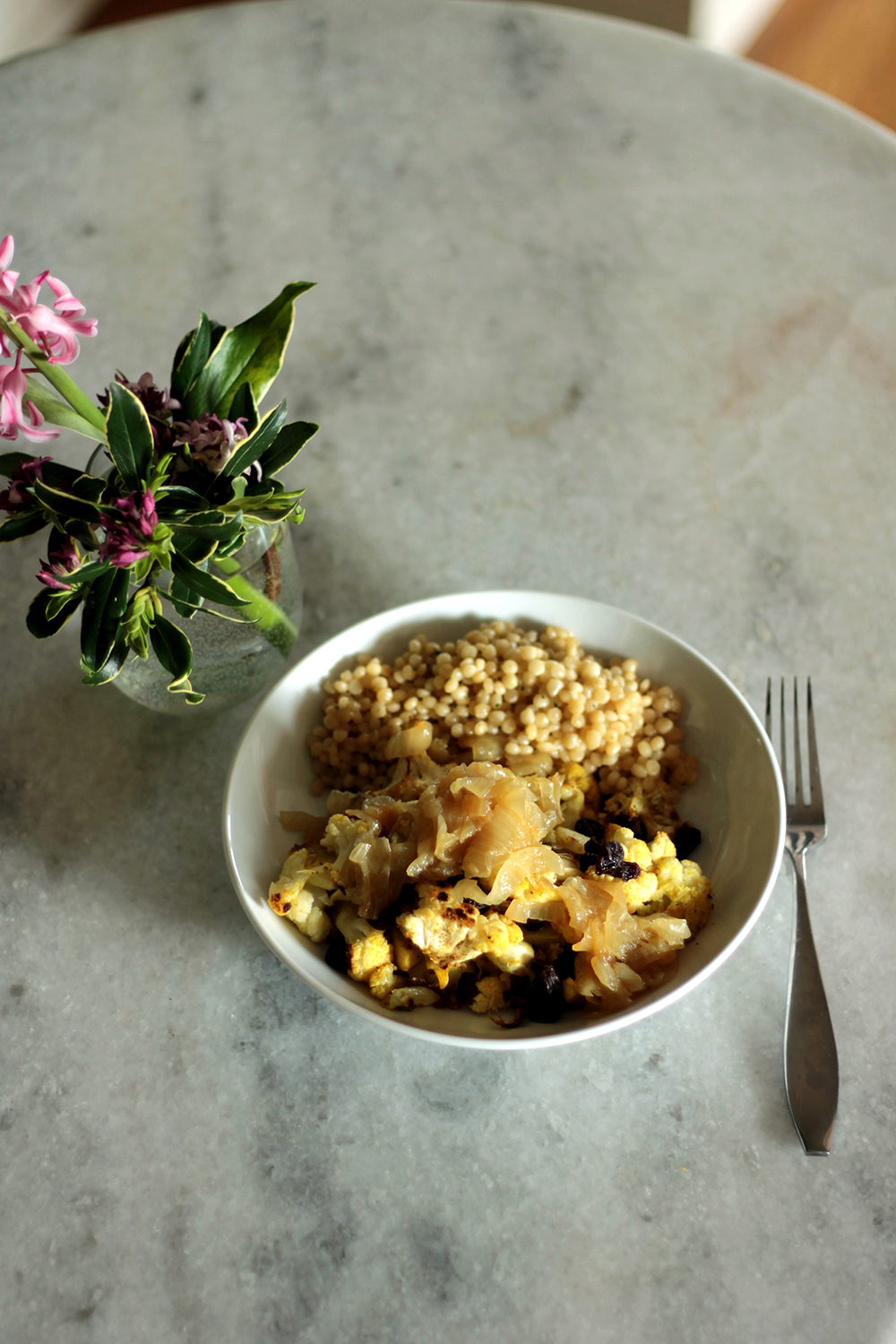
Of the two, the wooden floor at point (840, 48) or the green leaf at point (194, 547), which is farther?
the wooden floor at point (840, 48)

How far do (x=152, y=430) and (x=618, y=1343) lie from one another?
908 mm

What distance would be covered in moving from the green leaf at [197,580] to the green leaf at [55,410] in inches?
5.7

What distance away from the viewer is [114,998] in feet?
3.62

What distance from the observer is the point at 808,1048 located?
106 centimetres

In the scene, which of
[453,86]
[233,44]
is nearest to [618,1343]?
[453,86]

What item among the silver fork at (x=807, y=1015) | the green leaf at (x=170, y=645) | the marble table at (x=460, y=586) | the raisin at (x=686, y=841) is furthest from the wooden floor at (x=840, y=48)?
the green leaf at (x=170, y=645)

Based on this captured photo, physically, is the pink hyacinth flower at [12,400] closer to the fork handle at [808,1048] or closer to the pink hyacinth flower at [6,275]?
the pink hyacinth flower at [6,275]

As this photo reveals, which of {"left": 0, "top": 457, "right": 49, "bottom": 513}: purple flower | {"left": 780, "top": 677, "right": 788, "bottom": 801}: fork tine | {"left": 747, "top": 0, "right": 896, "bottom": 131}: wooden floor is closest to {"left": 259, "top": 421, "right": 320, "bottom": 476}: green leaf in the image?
{"left": 0, "top": 457, "right": 49, "bottom": 513}: purple flower

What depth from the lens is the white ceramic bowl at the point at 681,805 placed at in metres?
0.96

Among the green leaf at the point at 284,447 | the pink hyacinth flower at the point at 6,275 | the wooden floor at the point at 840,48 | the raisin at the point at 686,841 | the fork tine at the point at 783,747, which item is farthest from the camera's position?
the wooden floor at the point at 840,48

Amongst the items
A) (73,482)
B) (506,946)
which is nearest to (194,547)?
(73,482)

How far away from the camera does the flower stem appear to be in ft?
2.74

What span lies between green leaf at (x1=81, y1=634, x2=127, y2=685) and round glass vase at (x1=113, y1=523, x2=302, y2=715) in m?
0.10

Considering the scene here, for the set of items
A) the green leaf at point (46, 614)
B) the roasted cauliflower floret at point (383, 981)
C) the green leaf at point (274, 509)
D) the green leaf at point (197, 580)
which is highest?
the green leaf at point (274, 509)
